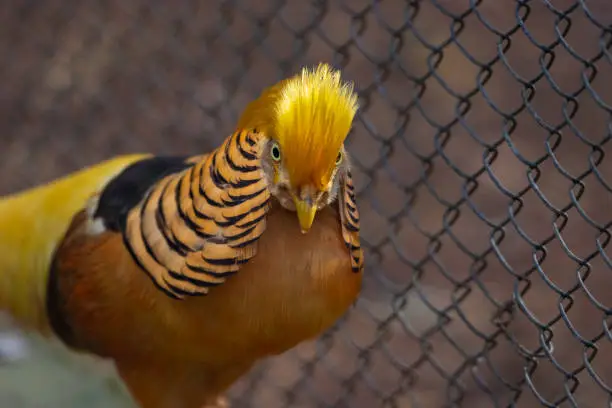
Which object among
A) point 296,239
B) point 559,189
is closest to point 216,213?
point 296,239

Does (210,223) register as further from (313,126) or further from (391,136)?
(391,136)

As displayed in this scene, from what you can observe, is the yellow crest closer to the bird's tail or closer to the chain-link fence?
the bird's tail

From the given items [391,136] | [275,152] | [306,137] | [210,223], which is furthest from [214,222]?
[391,136]

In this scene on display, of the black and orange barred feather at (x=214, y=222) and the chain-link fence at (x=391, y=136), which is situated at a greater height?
the chain-link fence at (x=391, y=136)

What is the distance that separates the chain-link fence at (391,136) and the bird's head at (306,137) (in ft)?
3.40

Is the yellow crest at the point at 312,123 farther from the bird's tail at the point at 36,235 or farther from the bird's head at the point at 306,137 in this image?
the bird's tail at the point at 36,235

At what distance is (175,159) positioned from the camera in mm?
2355

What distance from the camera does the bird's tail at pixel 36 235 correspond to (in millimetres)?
2342

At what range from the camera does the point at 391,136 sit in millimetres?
3508

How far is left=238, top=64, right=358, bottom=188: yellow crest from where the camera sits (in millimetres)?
1654

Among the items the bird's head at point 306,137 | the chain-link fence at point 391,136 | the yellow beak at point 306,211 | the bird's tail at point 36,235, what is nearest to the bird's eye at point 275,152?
the bird's head at point 306,137

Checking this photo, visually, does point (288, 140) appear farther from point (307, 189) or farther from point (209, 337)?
point (209, 337)

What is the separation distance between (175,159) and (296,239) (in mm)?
640

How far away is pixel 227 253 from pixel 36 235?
2.66ft
